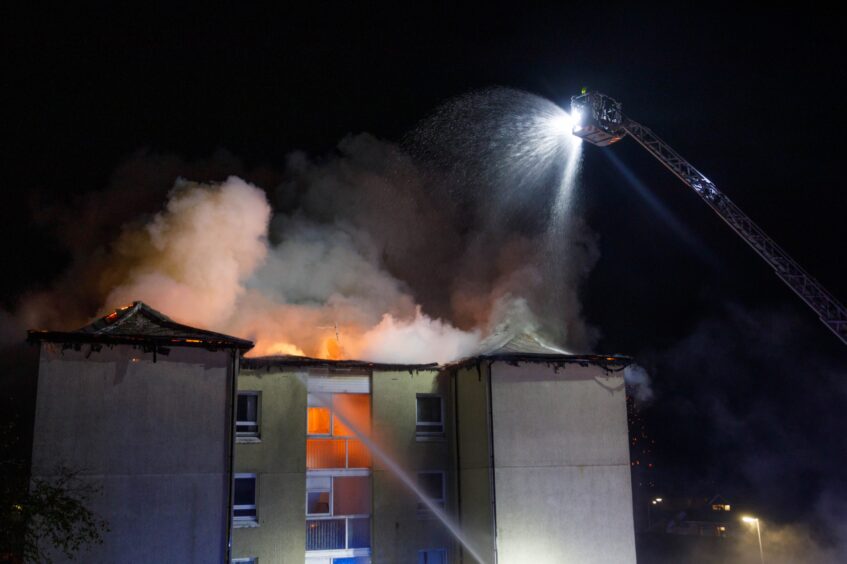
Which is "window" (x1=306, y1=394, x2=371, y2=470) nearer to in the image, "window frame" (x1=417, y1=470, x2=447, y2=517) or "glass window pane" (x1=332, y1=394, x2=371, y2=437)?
"glass window pane" (x1=332, y1=394, x2=371, y2=437)

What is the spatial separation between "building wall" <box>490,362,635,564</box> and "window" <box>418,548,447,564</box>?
268 centimetres

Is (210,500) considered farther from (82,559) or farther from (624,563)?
(624,563)

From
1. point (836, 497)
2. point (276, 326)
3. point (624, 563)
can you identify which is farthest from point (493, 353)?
point (836, 497)

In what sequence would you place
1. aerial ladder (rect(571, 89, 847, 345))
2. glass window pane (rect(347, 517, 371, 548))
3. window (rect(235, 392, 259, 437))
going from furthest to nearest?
1. aerial ladder (rect(571, 89, 847, 345))
2. glass window pane (rect(347, 517, 371, 548))
3. window (rect(235, 392, 259, 437))

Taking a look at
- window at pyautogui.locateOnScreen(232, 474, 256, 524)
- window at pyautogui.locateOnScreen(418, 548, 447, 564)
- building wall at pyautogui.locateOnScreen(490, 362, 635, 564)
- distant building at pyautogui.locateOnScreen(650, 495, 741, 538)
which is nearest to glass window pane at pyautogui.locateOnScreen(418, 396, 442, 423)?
building wall at pyautogui.locateOnScreen(490, 362, 635, 564)

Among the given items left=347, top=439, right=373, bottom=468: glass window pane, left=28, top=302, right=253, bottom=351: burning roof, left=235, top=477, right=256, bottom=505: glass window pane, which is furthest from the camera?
left=347, top=439, right=373, bottom=468: glass window pane

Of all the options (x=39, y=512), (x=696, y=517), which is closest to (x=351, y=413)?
(x=39, y=512)

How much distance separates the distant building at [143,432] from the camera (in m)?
18.1

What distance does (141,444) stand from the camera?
18.7m

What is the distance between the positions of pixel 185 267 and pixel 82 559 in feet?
53.0

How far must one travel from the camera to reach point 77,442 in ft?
59.8

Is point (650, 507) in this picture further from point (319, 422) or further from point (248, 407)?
point (248, 407)

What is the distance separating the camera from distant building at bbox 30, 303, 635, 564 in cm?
1844

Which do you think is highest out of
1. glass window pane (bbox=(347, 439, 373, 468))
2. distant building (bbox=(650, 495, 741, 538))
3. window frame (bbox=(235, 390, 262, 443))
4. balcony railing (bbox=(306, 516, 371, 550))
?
window frame (bbox=(235, 390, 262, 443))
